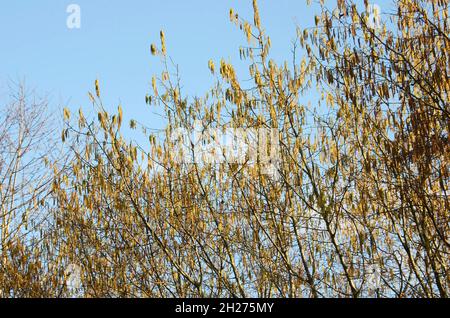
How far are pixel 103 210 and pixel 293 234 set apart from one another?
6.72 ft

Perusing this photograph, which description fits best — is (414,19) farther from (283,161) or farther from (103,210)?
(103,210)

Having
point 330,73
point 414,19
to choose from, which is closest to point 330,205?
point 330,73

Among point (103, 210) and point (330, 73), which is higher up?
point (330, 73)

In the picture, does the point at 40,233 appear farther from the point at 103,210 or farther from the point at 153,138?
the point at 153,138

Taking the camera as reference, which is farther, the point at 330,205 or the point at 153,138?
the point at 153,138

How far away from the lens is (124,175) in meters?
5.16

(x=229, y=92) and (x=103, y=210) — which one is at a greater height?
(x=229, y=92)
